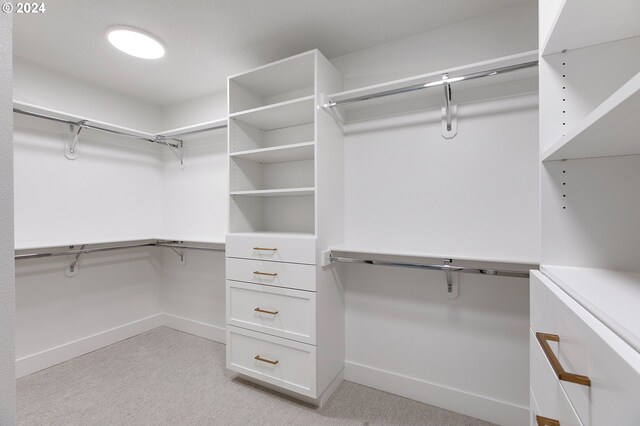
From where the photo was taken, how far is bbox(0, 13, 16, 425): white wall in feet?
2.06

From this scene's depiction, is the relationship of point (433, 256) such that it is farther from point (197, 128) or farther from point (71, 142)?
point (71, 142)

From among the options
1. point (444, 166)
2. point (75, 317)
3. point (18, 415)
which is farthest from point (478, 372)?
point (75, 317)

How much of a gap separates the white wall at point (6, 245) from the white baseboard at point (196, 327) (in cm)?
217

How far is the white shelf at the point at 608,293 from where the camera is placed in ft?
1.51

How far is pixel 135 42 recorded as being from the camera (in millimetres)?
1898

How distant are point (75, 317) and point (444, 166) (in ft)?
10.7

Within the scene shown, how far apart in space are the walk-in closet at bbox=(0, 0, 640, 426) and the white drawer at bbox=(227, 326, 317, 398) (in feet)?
0.05

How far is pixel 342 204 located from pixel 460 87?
1.05 meters

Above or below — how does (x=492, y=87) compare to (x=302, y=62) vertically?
below

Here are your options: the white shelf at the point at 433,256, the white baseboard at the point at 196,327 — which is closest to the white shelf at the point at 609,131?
the white shelf at the point at 433,256

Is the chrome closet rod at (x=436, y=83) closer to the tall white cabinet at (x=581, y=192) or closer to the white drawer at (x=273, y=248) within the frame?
the tall white cabinet at (x=581, y=192)

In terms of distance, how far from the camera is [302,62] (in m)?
1.85

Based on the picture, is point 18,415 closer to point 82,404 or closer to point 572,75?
point 82,404

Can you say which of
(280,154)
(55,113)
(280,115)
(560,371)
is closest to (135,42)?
(55,113)
